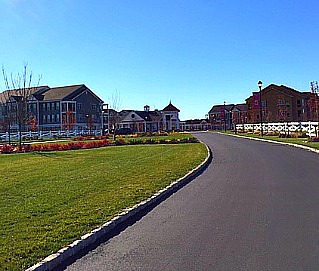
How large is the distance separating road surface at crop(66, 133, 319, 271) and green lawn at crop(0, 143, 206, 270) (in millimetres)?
636

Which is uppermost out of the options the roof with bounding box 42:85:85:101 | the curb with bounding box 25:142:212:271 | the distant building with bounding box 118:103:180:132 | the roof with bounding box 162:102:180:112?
the roof with bounding box 42:85:85:101

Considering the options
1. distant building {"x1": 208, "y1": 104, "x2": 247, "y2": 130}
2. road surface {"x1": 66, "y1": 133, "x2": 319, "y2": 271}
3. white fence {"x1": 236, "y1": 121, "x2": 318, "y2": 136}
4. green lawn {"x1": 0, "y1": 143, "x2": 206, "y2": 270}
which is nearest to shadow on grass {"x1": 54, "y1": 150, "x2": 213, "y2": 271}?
road surface {"x1": 66, "y1": 133, "x2": 319, "y2": 271}

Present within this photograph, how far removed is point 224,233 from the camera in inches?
288

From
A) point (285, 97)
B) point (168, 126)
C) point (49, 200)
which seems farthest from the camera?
point (168, 126)

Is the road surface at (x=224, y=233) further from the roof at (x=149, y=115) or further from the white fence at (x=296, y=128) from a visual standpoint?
the roof at (x=149, y=115)

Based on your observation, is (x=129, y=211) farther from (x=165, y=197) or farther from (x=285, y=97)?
(x=285, y=97)

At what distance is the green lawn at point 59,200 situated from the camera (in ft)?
21.0

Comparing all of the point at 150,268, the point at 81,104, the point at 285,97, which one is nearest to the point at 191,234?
the point at 150,268

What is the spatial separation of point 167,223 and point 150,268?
102 inches

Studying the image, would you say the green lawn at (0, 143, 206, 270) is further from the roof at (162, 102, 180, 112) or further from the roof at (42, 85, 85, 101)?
the roof at (162, 102, 180, 112)

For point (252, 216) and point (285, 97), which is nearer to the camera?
point (252, 216)

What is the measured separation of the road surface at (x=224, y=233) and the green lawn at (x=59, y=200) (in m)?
0.64

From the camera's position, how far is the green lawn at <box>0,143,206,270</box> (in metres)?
6.41

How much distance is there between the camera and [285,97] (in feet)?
316
